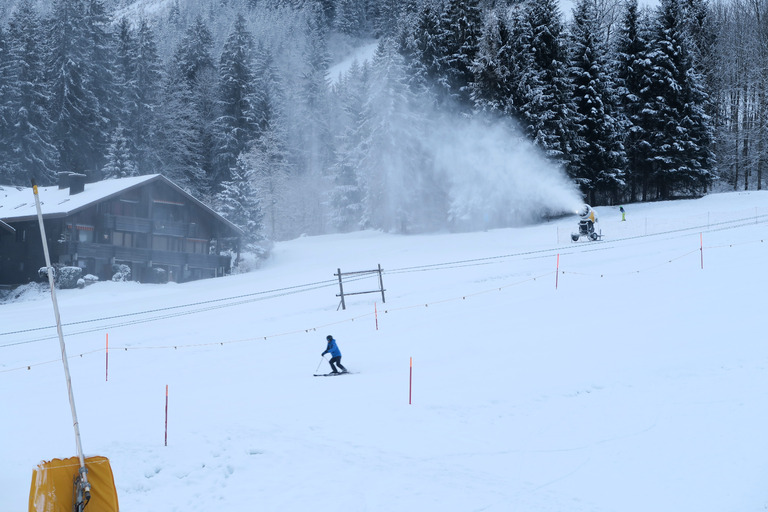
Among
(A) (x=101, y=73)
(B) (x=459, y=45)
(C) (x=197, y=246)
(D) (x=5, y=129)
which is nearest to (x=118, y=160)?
(D) (x=5, y=129)

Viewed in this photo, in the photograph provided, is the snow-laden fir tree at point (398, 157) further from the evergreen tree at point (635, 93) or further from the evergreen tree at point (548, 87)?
the evergreen tree at point (635, 93)

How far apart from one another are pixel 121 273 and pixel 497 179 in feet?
94.2

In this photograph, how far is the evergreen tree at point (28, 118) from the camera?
62156mm

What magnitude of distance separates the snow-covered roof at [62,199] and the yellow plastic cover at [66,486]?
3760cm

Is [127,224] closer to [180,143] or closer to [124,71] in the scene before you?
[180,143]

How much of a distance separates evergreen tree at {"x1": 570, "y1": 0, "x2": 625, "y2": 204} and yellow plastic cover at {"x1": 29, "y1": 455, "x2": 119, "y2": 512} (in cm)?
4637

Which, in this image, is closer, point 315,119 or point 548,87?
point 548,87

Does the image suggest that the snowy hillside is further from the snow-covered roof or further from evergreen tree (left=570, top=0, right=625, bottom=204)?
evergreen tree (left=570, top=0, right=625, bottom=204)

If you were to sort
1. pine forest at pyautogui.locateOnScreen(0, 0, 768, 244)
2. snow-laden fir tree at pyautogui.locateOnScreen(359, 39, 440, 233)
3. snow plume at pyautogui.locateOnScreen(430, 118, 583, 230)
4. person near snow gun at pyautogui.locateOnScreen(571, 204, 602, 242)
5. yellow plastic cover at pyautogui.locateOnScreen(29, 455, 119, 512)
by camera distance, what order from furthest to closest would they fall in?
1. snow-laden fir tree at pyautogui.locateOnScreen(359, 39, 440, 233)
2. pine forest at pyautogui.locateOnScreen(0, 0, 768, 244)
3. snow plume at pyautogui.locateOnScreen(430, 118, 583, 230)
4. person near snow gun at pyautogui.locateOnScreen(571, 204, 602, 242)
5. yellow plastic cover at pyautogui.locateOnScreen(29, 455, 119, 512)

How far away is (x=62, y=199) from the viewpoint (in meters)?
48.1

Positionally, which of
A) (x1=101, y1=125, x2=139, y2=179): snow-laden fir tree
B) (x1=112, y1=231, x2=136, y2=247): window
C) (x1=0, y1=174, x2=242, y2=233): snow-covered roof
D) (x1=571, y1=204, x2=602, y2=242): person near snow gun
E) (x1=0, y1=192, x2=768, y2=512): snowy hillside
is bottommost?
(x1=0, y1=192, x2=768, y2=512): snowy hillside

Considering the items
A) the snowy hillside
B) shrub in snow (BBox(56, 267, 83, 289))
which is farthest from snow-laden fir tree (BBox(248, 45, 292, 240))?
the snowy hillside

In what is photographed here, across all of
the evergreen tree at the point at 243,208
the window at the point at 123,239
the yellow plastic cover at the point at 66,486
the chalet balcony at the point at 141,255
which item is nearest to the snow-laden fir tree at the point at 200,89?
the evergreen tree at the point at 243,208

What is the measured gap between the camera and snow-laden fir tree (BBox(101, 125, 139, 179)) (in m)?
60.2
